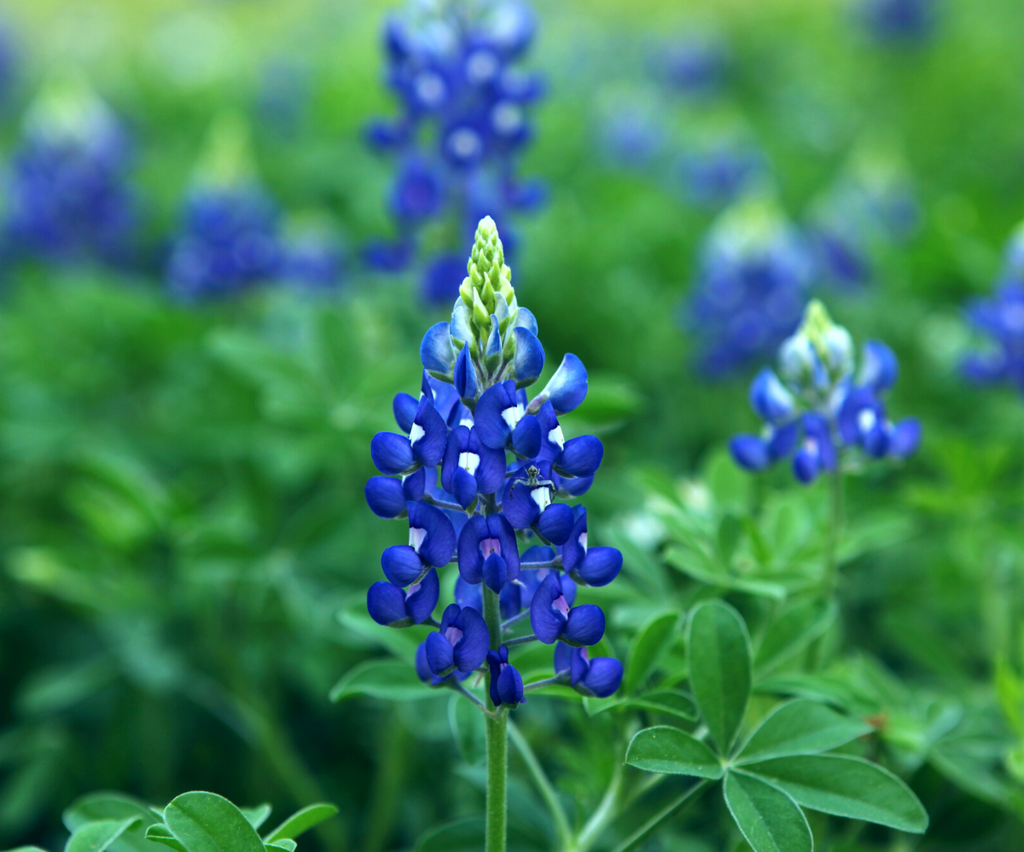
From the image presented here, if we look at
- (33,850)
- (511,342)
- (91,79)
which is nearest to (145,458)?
(33,850)

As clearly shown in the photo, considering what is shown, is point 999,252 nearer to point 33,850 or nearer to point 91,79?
point 33,850

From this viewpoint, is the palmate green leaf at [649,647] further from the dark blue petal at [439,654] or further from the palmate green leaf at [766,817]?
the dark blue petal at [439,654]

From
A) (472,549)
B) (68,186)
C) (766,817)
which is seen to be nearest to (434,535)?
(472,549)

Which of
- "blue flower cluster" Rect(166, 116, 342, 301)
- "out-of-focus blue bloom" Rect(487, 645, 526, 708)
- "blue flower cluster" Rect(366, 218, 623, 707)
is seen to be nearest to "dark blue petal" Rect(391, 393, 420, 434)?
"blue flower cluster" Rect(366, 218, 623, 707)

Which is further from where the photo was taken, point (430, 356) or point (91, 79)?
point (91, 79)

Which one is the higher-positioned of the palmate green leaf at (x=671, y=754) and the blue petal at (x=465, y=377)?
the blue petal at (x=465, y=377)

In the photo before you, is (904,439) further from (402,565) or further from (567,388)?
(402,565)

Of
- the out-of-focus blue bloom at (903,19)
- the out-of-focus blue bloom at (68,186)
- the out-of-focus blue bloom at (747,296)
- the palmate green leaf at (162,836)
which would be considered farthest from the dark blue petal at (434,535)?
the out-of-focus blue bloom at (903,19)
